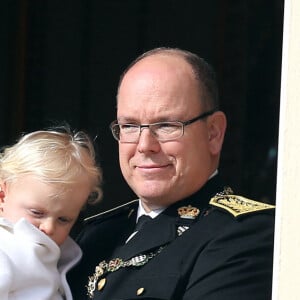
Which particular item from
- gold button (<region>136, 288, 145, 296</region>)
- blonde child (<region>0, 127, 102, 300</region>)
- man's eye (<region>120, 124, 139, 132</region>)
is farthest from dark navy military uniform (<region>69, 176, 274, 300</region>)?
man's eye (<region>120, 124, 139, 132</region>)

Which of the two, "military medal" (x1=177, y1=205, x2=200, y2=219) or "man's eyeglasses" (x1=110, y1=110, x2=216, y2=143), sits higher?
"man's eyeglasses" (x1=110, y1=110, x2=216, y2=143)

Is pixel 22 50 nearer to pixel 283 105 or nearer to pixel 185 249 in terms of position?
pixel 185 249

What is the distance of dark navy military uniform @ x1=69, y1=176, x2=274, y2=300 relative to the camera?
7.77 ft

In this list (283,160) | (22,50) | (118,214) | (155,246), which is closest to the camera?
(283,160)

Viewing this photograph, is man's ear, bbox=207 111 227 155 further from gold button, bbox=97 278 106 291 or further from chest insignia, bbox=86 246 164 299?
gold button, bbox=97 278 106 291

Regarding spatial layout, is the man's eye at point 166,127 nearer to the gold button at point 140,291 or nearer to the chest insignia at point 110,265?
the chest insignia at point 110,265

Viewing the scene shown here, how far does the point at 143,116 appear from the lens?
2.62m

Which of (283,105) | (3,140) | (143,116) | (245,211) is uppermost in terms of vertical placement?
(283,105)

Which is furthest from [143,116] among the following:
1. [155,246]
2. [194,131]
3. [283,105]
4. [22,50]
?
[22,50]

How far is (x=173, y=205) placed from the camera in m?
2.67

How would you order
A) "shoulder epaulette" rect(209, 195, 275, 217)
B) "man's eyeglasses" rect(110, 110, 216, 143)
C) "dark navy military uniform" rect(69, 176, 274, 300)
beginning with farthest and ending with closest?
"man's eyeglasses" rect(110, 110, 216, 143) < "shoulder epaulette" rect(209, 195, 275, 217) < "dark navy military uniform" rect(69, 176, 274, 300)

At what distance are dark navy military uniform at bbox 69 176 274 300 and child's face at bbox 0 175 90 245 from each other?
15 centimetres

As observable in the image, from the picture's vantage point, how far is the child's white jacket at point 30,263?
2547 mm

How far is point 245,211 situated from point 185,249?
168mm
